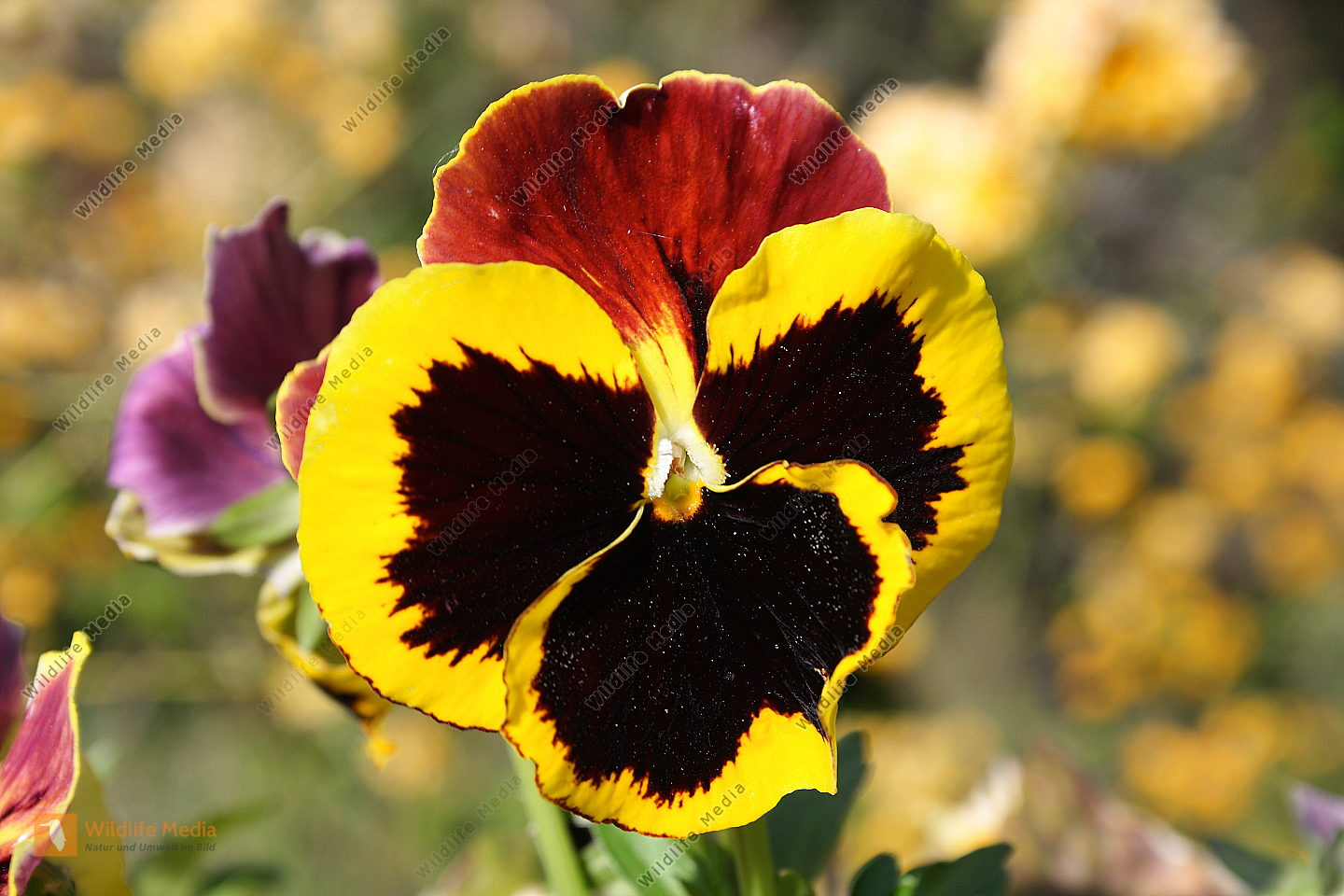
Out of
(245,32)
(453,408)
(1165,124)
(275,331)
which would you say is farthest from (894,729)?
(245,32)

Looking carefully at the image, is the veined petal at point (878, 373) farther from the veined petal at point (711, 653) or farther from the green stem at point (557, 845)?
→ the green stem at point (557, 845)

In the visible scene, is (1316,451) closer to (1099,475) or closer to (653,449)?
(1099,475)

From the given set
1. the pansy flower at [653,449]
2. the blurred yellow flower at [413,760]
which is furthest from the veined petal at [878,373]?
the blurred yellow flower at [413,760]

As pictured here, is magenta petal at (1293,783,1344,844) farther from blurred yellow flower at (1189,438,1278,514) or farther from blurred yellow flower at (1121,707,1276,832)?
blurred yellow flower at (1189,438,1278,514)

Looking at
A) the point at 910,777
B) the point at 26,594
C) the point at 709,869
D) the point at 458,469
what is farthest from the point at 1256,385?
the point at 26,594

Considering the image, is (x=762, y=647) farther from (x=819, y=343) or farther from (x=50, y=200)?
(x=50, y=200)

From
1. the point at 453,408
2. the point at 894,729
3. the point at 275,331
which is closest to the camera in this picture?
the point at 453,408
